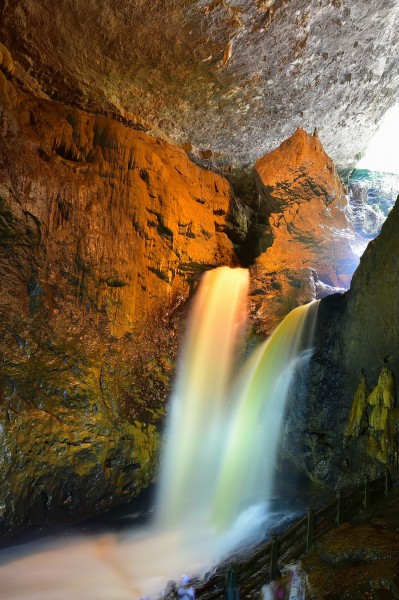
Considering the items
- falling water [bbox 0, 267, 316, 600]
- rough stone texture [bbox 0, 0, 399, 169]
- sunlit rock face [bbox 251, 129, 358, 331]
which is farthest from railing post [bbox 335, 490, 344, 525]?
rough stone texture [bbox 0, 0, 399, 169]

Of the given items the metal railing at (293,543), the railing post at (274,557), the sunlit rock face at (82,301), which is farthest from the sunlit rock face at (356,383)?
the sunlit rock face at (82,301)

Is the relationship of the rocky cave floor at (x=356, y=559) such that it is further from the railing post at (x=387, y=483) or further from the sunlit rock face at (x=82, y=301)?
the sunlit rock face at (x=82, y=301)

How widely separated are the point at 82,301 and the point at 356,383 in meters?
7.58

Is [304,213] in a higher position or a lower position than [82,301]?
higher

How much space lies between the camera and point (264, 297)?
14.4m

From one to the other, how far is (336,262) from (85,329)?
13.2m

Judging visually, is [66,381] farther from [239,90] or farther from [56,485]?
[239,90]

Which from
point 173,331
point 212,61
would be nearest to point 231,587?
point 173,331

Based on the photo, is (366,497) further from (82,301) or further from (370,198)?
(370,198)

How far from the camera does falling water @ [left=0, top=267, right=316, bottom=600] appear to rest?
810cm

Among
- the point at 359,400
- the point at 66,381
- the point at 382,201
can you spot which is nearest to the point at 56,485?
the point at 66,381

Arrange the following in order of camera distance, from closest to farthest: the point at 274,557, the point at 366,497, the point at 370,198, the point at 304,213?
1. the point at 274,557
2. the point at 366,497
3. the point at 304,213
4. the point at 370,198

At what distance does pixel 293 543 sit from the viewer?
22.1ft

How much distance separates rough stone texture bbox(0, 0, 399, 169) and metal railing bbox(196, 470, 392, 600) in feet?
44.2
